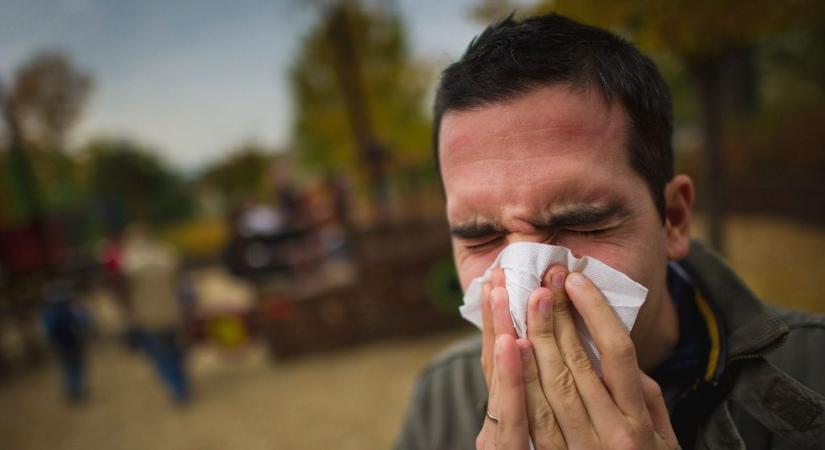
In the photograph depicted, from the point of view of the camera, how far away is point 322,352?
23.1ft

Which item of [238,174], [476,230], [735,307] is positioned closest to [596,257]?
[476,230]

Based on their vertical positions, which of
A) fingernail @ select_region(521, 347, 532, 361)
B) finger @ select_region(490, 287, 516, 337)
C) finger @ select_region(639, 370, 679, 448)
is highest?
finger @ select_region(490, 287, 516, 337)

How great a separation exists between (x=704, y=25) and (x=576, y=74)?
2.26m

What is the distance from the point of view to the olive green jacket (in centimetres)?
104

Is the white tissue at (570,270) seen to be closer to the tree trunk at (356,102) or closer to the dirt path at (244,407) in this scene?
the dirt path at (244,407)

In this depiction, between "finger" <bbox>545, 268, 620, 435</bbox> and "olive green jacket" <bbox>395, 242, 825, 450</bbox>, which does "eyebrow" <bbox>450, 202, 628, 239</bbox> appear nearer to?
"finger" <bbox>545, 268, 620, 435</bbox>

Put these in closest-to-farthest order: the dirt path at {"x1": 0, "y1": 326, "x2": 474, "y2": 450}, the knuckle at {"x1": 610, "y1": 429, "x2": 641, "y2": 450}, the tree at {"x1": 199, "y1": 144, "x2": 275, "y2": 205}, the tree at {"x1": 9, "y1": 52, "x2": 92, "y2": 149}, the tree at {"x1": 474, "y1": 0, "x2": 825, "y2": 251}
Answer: the knuckle at {"x1": 610, "y1": 429, "x2": 641, "y2": 450}
the tree at {"x1": 474, "y1": 0, "x2": 825, "y2": 251}
the dirt path at {"x1": 0, "y1": 326, "x2": 474, "y2": 450}
the tree at {"x1": 9, "y1": 52, "x2": 92, "y2": 149}
the tree at {"x1": 199, "y1": 144, "x2": 275, "y2": 205}

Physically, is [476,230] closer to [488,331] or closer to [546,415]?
[488,331]

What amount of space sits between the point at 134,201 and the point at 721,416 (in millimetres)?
25180

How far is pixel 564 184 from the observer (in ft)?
3.44

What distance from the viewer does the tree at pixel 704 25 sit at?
2.33 metres

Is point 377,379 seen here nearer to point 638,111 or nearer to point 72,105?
point 638,111

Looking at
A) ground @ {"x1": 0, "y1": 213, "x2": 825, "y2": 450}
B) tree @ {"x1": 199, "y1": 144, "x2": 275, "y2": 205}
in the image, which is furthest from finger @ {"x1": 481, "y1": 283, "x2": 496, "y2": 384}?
tree @ {"x1": 199, "y1": 144, "x2": 275, "y2": 205}

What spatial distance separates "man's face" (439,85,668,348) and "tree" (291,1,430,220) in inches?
361
